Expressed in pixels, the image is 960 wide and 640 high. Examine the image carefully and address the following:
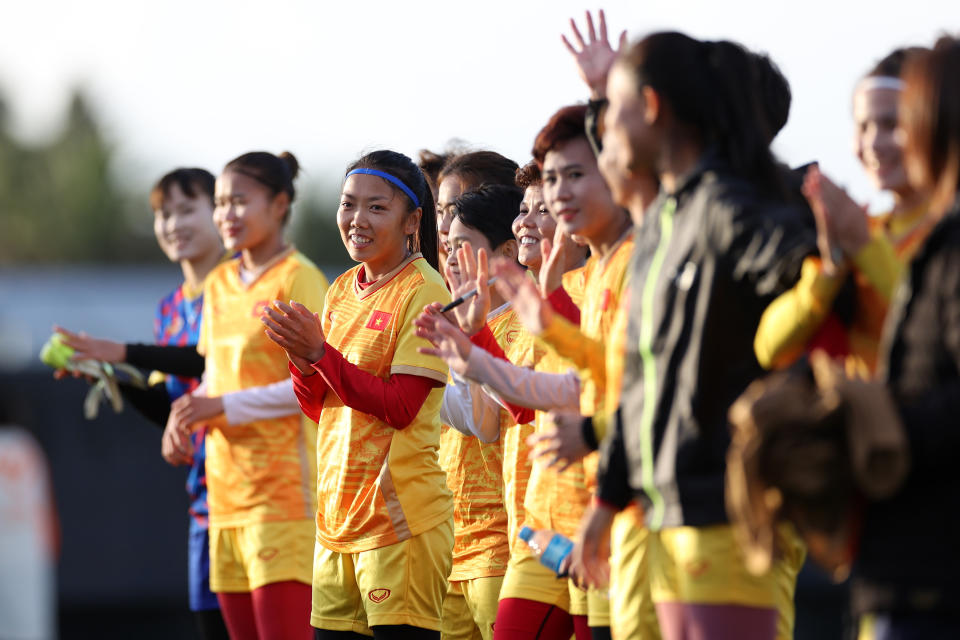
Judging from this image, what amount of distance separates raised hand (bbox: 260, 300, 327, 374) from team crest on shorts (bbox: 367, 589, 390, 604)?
765 mm

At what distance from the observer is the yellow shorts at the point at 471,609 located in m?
5.16

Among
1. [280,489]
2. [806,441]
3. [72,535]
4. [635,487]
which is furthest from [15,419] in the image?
[72,535]

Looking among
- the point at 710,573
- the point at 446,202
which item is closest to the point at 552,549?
the point at 710,573

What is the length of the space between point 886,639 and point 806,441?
0.36 m

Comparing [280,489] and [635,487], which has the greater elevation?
[635,487]

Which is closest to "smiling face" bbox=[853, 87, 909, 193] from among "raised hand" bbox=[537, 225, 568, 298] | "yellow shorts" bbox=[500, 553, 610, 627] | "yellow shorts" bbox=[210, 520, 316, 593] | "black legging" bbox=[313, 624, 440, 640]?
"raised hand" bbox=[537, 225, 568, 298]

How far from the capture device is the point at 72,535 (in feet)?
31.6

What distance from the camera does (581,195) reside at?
400cm

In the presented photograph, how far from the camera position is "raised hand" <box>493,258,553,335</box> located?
11.5 ft

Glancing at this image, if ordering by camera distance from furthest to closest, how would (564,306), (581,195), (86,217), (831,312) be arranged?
(86,217), (564,306), (581,195), (831,312)

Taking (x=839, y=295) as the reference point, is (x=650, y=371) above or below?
below

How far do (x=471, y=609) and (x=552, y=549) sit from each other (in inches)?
56.2

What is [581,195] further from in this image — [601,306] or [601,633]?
[601,633]

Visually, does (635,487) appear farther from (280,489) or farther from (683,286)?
(280,489)
